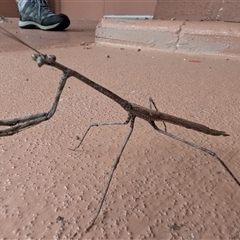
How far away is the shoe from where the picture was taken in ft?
7.89

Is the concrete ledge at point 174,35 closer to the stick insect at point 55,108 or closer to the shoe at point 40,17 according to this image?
the shoe at point 40,17

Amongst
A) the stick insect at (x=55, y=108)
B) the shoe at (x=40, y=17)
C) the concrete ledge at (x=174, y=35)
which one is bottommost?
the shoe at (x=40, y=17)

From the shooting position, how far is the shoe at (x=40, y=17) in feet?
7.89

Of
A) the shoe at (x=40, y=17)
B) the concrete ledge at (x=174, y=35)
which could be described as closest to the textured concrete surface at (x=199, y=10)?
the concrete ledge at (x=174, y=35)

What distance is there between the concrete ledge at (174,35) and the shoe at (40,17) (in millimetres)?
550

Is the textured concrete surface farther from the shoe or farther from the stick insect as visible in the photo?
the stick insect

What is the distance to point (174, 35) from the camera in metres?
1.82

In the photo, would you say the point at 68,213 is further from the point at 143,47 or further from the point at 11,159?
the point at 143,47

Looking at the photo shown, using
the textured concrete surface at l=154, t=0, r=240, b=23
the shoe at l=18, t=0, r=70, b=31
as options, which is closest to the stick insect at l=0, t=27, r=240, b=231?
the textured concrete surface at l=154, t=0, r=240, b=23

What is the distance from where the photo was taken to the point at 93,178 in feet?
1.99

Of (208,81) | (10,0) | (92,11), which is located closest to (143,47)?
(208,81)

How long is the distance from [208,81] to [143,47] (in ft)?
2.37

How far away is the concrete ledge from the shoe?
55cm

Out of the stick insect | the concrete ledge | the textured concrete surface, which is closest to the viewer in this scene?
the stick insect
